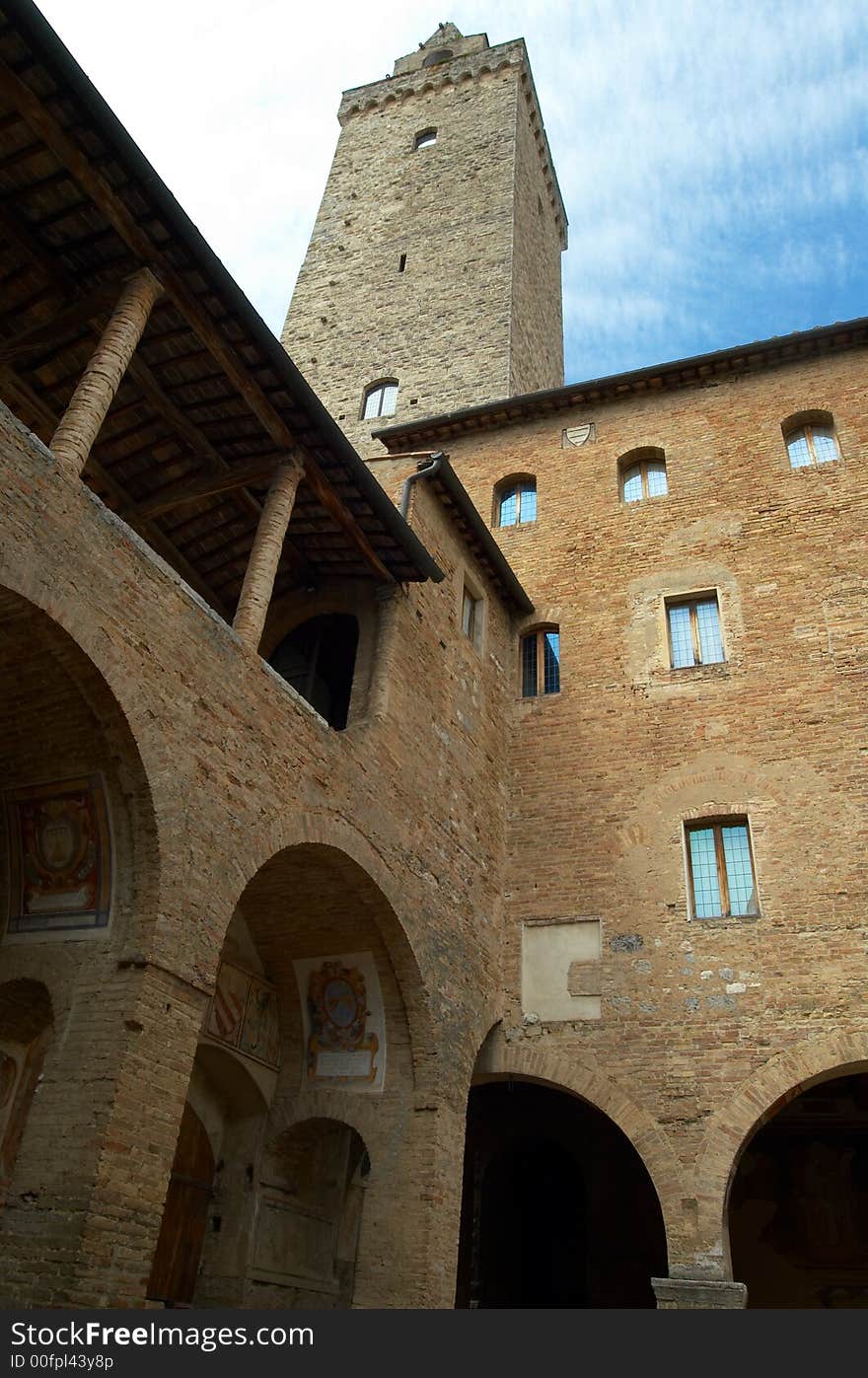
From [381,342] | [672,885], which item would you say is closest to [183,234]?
[672,885]

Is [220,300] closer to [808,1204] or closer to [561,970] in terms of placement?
[561,970]

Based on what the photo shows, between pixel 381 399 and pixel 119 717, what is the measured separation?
16.7 meters

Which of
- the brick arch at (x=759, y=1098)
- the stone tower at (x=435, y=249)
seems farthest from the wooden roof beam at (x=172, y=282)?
the stone tower at (x=435, y=249)

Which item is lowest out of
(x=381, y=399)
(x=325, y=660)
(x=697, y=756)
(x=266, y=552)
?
(x=266, y=552)

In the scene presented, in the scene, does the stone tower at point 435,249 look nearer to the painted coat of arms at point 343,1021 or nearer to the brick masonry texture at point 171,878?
the brick masonry texture at point 171,878

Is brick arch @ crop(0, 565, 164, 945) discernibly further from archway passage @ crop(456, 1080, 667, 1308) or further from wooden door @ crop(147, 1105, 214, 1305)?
archway passage @ crop(456, 1080, 667, 1308)

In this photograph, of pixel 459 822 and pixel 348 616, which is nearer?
pixel 459 822

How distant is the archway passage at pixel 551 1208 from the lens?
13.7m

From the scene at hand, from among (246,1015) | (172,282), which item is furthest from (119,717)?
(246,1015)

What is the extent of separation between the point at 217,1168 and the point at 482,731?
571 cm

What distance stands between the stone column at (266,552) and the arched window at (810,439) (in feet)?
26.4

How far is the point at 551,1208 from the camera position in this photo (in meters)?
14.7

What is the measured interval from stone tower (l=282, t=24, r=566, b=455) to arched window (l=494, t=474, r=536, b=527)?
520cm

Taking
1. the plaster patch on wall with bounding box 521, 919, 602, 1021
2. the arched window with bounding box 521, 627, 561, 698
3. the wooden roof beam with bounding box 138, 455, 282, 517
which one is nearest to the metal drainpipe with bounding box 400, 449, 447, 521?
the wooden roof beam with bounding box 138, 455, 282, 517
